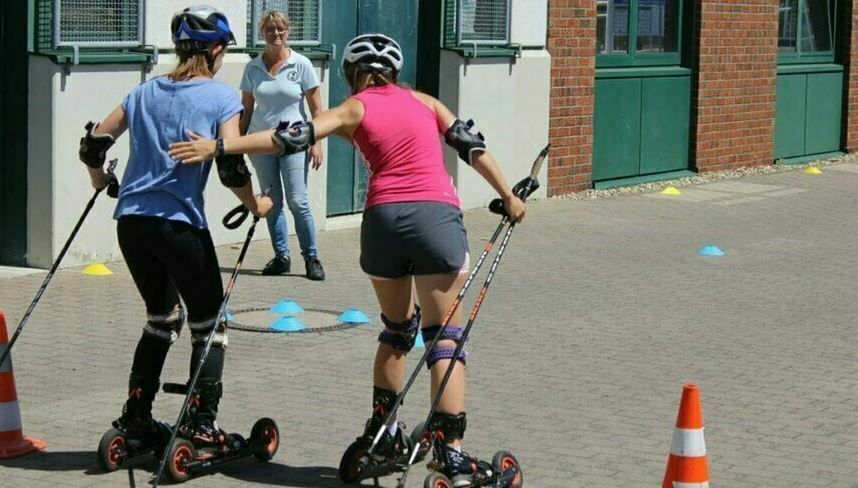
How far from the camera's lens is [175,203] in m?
6.45

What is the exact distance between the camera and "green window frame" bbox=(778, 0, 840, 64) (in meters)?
20.9

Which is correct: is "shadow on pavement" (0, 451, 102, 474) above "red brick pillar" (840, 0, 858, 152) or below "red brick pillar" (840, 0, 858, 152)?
below

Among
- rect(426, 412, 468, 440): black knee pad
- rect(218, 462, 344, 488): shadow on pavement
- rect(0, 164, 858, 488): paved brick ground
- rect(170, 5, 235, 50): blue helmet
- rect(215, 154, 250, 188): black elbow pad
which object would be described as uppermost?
rect(170, 5, 235, 50): blue helmet

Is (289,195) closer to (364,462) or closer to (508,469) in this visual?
(364,462)

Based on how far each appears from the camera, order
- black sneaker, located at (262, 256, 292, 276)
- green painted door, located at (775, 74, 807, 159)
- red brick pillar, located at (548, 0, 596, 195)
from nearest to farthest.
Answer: black sneaker, located at (262, 256, 292, 276)
red brick pillar, located at (548, 0, 596, 195)
green painted door, located at (775, 74, 807, 159)

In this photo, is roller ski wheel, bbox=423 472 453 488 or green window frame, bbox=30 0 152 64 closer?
roller ski wheel, bbox=423 472 453 488

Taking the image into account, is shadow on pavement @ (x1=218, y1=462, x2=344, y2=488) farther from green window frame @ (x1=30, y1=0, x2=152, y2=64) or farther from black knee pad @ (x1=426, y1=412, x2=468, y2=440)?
green window frame @ (x1=30, y1=0, x2=152, y2=64)

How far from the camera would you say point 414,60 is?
1528cm

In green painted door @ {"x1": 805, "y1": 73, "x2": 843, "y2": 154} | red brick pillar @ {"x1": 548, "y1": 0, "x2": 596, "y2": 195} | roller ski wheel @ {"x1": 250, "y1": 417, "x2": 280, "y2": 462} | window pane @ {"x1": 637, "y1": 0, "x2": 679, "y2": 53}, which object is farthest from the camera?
green painted door @ {"x1": 805, "y1": 73, "x2": 843, "y2": 154}

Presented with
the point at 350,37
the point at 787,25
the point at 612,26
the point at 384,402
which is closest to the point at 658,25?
the point at 612,26

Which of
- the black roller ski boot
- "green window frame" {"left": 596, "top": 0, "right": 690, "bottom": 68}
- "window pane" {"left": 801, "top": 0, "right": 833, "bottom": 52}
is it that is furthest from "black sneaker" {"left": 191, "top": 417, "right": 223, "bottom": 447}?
"window pane" {"left": 801, "top": 0, "right": 833, "bottom": 52}

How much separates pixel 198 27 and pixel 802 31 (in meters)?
16.1

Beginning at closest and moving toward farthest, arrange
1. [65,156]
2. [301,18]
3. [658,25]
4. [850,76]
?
[65,156] → [301,18] → [658,25] → [850,76]

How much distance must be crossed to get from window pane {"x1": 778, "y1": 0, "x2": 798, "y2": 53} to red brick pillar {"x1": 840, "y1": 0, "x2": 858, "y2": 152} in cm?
108
